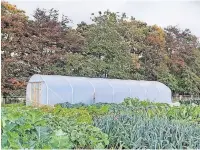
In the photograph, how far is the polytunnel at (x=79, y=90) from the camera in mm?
12234

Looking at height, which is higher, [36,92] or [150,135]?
[36,92]

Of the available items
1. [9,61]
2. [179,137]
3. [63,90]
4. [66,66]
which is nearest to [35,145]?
[179,137]

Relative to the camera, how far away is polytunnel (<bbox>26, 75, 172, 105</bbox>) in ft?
40.1

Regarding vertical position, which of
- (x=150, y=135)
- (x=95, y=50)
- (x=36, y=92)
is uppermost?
(x=95, y=50)

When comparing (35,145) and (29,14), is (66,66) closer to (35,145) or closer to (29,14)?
(29,14)

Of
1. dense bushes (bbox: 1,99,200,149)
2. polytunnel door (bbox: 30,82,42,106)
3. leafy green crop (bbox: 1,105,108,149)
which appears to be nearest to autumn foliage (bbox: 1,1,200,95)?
polytunnel door (bbox: 30,82,42,106)

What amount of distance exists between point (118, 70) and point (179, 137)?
42.3ft

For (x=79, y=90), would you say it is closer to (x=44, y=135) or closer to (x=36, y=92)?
(x=36, y=92)

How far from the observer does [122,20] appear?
750 inches

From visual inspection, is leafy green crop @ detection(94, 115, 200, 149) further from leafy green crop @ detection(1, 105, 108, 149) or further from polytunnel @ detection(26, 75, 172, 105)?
polytunnel @ detection(26, 75, 172, 105)

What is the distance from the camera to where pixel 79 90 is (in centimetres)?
1312

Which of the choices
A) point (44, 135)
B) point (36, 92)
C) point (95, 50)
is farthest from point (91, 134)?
point (95, 50)

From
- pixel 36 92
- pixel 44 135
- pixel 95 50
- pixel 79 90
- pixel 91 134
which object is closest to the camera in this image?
pixel 44 135

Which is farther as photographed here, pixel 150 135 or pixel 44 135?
pixel 150 135
